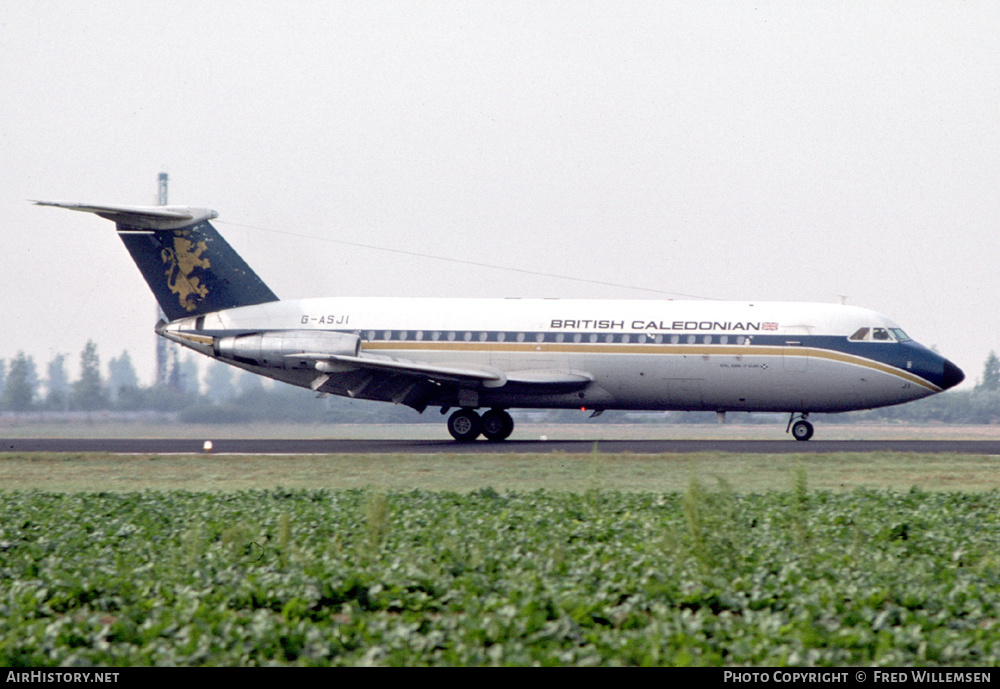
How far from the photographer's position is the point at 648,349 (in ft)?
100

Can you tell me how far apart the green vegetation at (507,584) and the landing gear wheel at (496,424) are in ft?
52.3

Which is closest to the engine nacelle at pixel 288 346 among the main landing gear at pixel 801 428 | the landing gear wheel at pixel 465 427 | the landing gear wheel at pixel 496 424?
the landing gear wheel at pixel 465 427

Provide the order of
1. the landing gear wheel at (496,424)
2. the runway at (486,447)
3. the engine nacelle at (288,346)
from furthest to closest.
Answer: the landing gear wheel at (496,424)
the engine nacelle at (288,346)
the runway at (486,447)

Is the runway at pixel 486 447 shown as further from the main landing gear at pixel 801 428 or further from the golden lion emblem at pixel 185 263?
the golden lion emblem at pixel 185 263

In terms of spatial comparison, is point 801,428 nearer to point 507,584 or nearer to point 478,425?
point 478,425

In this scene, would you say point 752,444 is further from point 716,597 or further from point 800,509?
point 716,597

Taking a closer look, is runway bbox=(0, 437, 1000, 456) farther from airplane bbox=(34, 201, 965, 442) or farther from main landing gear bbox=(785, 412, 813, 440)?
airplane bbox=(34, 201, 965, 442)

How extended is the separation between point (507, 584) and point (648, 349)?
20.5 meters

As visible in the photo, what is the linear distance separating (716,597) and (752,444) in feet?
66.9

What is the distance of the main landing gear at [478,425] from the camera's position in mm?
32344

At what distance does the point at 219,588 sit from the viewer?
10508mm

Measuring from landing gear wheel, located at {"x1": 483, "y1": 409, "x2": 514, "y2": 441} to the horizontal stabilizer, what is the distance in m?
10.4
